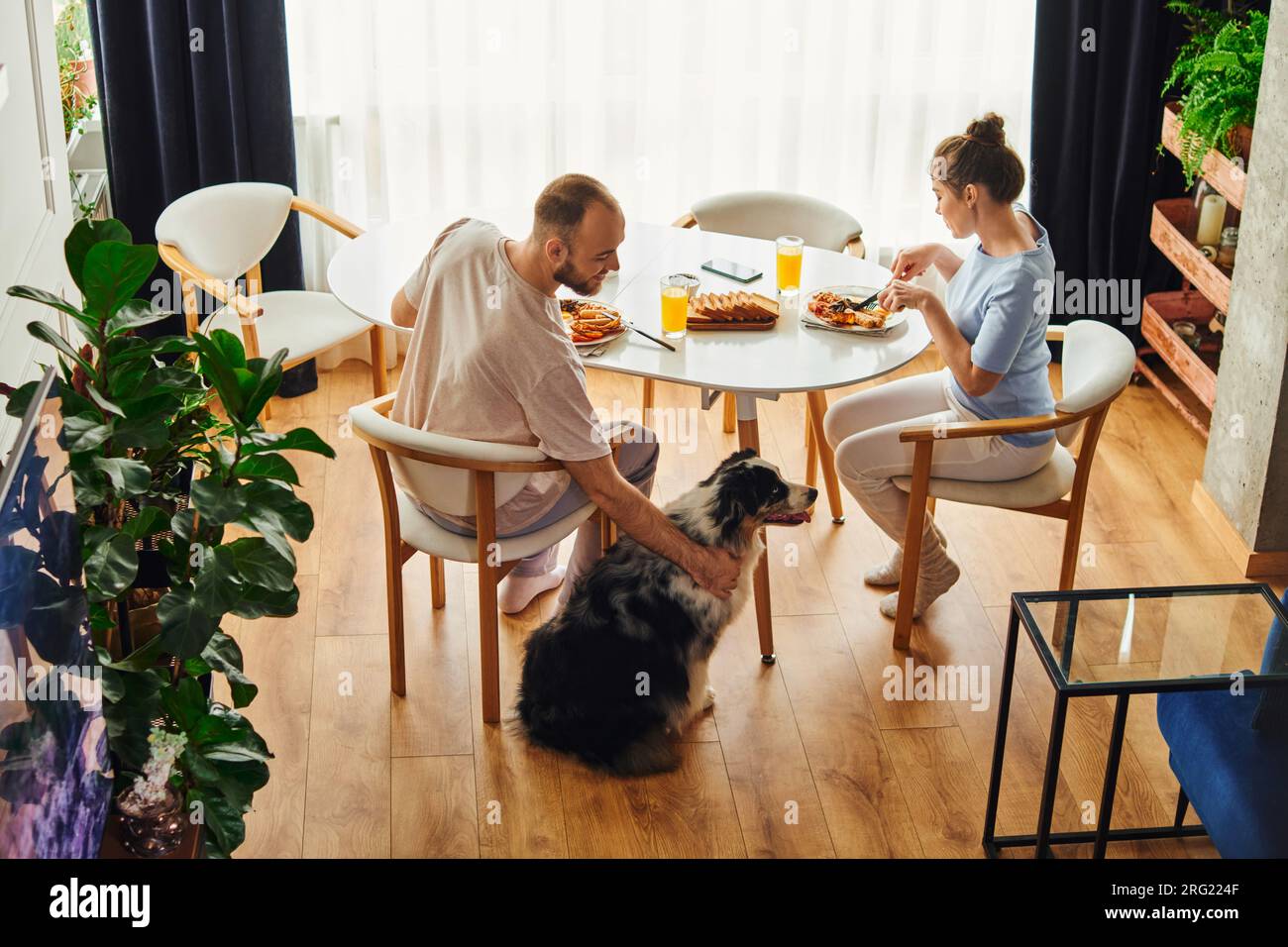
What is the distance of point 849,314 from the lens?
10.3 feet

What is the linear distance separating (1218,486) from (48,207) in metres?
3.01

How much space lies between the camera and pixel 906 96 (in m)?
4.59

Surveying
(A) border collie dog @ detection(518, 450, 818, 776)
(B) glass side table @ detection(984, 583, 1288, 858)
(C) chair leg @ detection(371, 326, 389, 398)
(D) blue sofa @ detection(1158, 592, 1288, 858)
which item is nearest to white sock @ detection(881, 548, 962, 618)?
(A) border collie dog @ detection(518, 450, 818, 776)

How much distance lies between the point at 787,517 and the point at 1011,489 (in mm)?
617

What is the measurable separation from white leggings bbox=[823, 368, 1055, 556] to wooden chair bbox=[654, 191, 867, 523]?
35 centimetres

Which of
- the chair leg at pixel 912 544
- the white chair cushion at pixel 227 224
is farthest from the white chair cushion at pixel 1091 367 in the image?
the white chair cushion at pixel 227 224

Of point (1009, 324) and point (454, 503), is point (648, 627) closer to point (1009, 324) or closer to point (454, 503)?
point (454, 503)

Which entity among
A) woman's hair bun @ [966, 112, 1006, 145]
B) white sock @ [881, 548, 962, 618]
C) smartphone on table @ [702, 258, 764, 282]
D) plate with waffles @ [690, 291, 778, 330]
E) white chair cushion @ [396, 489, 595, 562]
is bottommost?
white sock @ [881, 548, 962, 618]

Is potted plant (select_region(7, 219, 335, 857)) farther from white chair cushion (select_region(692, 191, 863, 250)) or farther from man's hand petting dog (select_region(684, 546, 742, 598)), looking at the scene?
white chair cushion (select_region(692, 191, 863, 250))

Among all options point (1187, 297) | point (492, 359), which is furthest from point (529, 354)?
point (1187, 297)

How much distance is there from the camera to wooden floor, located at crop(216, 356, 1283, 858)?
8.89 feet

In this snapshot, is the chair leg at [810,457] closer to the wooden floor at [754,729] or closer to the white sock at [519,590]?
the wooden floor at [754,729]
